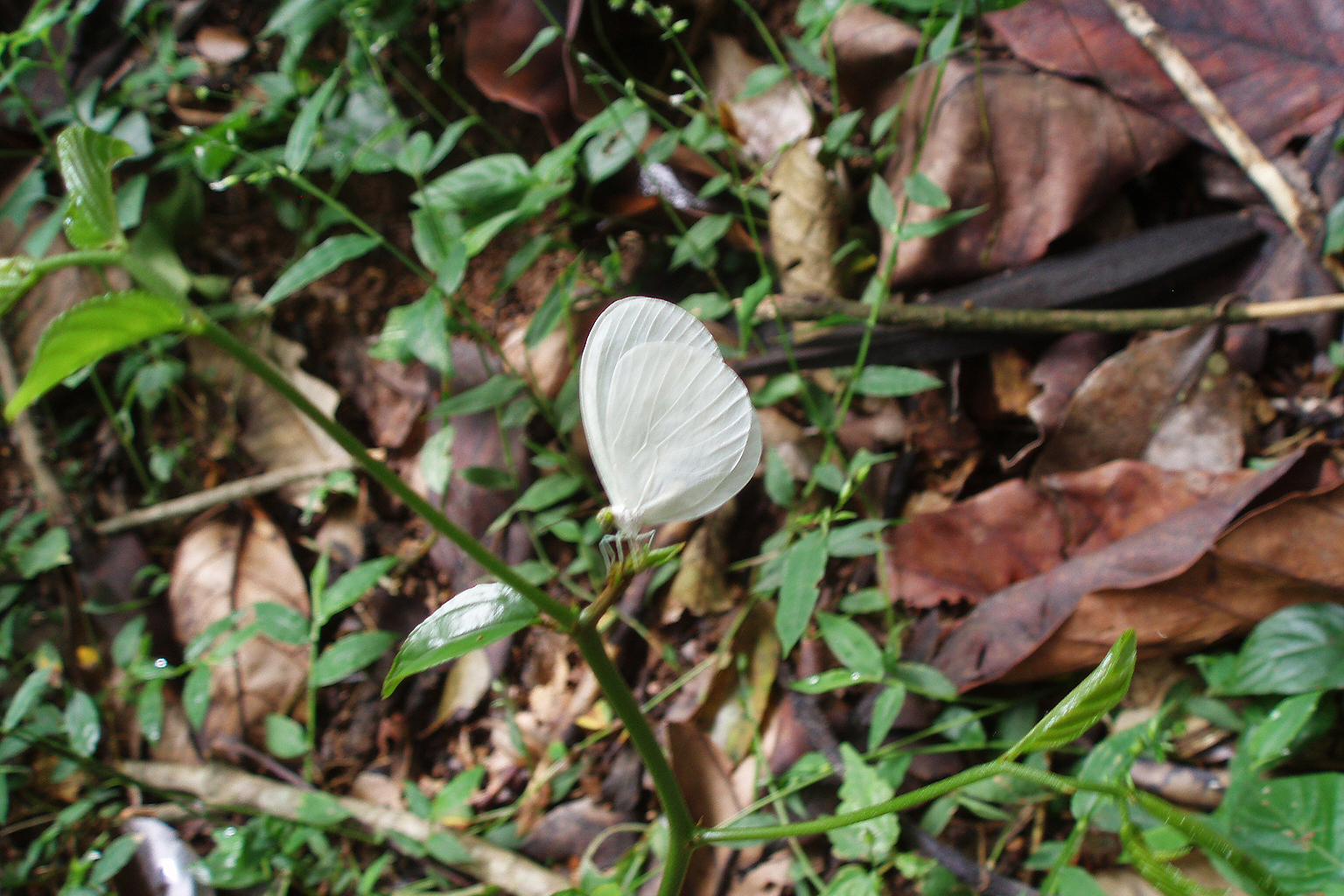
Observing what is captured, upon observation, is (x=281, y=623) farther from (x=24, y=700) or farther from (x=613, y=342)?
(x=613, y=342)

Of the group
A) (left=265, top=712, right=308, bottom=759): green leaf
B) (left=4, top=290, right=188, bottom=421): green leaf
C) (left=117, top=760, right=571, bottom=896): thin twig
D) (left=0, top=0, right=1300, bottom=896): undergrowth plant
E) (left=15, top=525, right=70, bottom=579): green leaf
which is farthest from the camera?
(left=15, top=525, right=70, bottom=579): green leaf

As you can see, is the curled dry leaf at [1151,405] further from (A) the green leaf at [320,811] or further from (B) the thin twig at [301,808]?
(A) the green leaf at [320,811]

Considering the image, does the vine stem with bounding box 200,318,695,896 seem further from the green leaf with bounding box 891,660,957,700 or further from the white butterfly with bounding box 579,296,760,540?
the green leaf with bounding box 891,660,957,700

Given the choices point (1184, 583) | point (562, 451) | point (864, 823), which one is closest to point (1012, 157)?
point (1184, 583)

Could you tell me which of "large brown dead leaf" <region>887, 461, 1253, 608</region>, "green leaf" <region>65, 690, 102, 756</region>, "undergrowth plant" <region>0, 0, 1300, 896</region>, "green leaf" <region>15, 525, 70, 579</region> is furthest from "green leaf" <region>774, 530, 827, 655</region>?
"green leaf" <region>15, 525, 70, 579</region>

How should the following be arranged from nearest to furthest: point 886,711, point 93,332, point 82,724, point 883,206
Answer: point 93,332 → point 886,711 → point 883,206 → point 82,724
